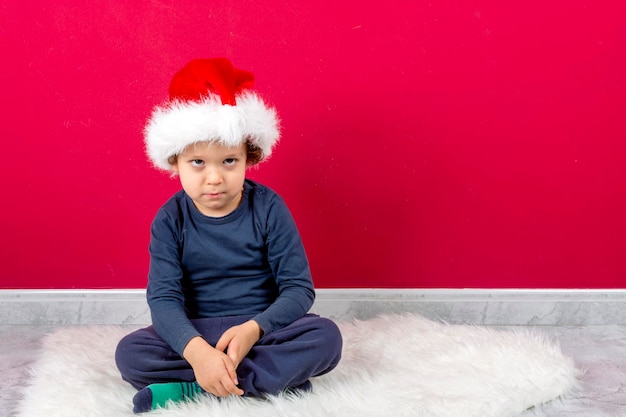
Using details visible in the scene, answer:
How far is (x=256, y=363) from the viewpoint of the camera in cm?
130

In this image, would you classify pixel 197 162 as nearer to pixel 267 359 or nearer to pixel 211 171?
pixel 211 171

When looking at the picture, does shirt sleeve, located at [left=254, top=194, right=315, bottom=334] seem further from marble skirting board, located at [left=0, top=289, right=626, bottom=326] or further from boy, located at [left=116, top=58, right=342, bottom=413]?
marble skirting board, located at [left=0, top=289, right=626, bottom=326]

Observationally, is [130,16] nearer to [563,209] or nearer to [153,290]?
[153,290]

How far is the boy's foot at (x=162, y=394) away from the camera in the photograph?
127cm

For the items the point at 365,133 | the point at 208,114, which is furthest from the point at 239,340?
the point at 365,133

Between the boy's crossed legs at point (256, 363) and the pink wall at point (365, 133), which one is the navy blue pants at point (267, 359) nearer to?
the boy's crossed legs at point (256, 363)

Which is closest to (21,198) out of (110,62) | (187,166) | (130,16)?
(110,62)

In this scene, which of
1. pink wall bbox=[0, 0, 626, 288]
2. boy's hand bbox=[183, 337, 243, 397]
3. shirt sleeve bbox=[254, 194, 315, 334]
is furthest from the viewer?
pink wall bbox=[0, 0, 626, 288]

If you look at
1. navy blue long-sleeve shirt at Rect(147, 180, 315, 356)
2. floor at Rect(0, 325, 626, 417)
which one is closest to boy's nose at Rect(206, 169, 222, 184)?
navy blue long-sleeve shirt at Rect(147, 180, 315, 356)

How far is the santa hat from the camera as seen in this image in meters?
1.32

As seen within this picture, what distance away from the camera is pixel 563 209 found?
5.93 ft

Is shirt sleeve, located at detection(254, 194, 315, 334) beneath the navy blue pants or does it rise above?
Result: above

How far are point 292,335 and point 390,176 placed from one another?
22.8 inches

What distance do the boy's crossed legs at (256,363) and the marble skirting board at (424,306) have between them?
47cm
